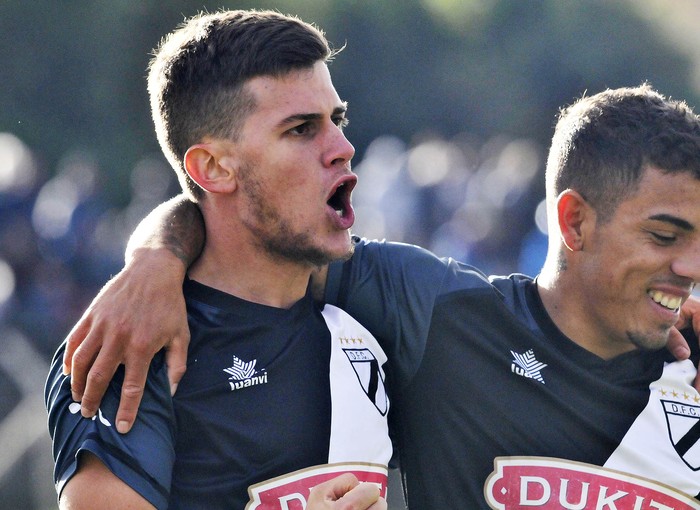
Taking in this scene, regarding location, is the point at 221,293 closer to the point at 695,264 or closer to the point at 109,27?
the point at 695,264

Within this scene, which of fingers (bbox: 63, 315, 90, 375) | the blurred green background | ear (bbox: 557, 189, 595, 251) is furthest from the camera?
the blurred green background

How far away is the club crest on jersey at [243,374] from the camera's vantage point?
148 inches

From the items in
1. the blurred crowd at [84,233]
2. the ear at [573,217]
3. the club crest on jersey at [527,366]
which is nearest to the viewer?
the club crest on jersey at [527,366]

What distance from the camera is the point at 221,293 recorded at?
12.8ft

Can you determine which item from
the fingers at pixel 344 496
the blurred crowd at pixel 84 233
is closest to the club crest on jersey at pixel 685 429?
the fingers at pixel 344 496

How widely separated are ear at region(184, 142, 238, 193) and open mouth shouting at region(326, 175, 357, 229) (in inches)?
14.5

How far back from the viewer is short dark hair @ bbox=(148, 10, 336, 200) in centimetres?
393

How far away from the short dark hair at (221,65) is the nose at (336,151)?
287 millimetres

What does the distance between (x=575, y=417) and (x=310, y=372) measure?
100 centimetres

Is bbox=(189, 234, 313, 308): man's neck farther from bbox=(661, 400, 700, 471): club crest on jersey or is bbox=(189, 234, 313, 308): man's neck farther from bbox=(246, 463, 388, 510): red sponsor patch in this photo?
bbox=(661, 400, 700, 471): club crest on jersey

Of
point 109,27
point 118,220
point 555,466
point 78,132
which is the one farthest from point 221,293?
point 109,27

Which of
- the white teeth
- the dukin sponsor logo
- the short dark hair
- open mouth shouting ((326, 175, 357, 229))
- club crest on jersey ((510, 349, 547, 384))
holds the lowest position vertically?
the dukin sponsor logo

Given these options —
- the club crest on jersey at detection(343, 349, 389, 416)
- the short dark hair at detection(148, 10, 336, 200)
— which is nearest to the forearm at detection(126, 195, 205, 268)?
the short dark hair at detection(148, 10, 336, 200)

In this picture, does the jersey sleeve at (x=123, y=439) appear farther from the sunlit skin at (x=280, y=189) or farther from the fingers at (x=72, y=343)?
the sunlit skin at (x=280, y=189)
